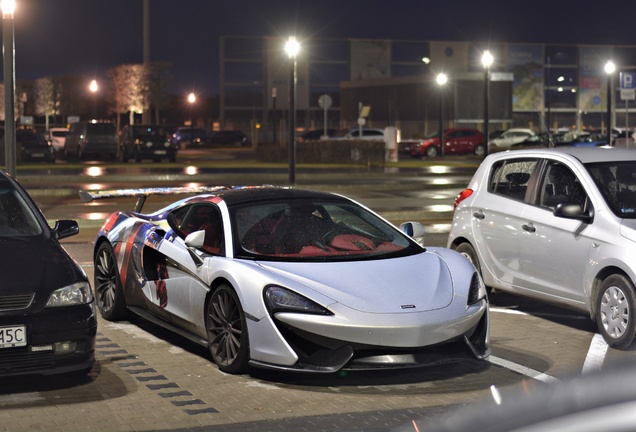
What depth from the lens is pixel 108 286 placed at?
33.8 ft

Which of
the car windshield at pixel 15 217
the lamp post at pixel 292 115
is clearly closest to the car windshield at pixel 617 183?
the car windshield at pixel 15 217

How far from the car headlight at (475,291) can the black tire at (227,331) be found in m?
1.59

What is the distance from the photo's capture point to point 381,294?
7.87 meters

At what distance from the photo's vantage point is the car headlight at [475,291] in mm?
8234

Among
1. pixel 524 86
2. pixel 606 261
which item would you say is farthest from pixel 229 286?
pixel 524 86

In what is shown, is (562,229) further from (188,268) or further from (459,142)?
(459,142)

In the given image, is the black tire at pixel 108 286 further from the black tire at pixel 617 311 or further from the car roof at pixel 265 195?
the black tire at pixel 617 311

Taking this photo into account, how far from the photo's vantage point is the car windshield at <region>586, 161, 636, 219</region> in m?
9.53

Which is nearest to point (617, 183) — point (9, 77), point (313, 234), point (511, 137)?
point (313, 234)

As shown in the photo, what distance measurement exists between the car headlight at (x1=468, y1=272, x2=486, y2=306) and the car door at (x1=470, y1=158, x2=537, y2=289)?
1.98 m

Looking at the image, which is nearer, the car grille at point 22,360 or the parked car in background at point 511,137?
the car grille at point 22,360

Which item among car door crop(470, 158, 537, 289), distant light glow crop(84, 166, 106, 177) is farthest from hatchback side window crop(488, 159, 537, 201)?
distant light glow crop(84, 166, 106, 177)

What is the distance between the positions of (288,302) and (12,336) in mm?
1764

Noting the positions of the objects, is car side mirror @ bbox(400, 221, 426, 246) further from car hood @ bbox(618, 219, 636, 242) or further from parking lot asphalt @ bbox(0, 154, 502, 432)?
car hood @ bbox(618, 219, 636, 242)
